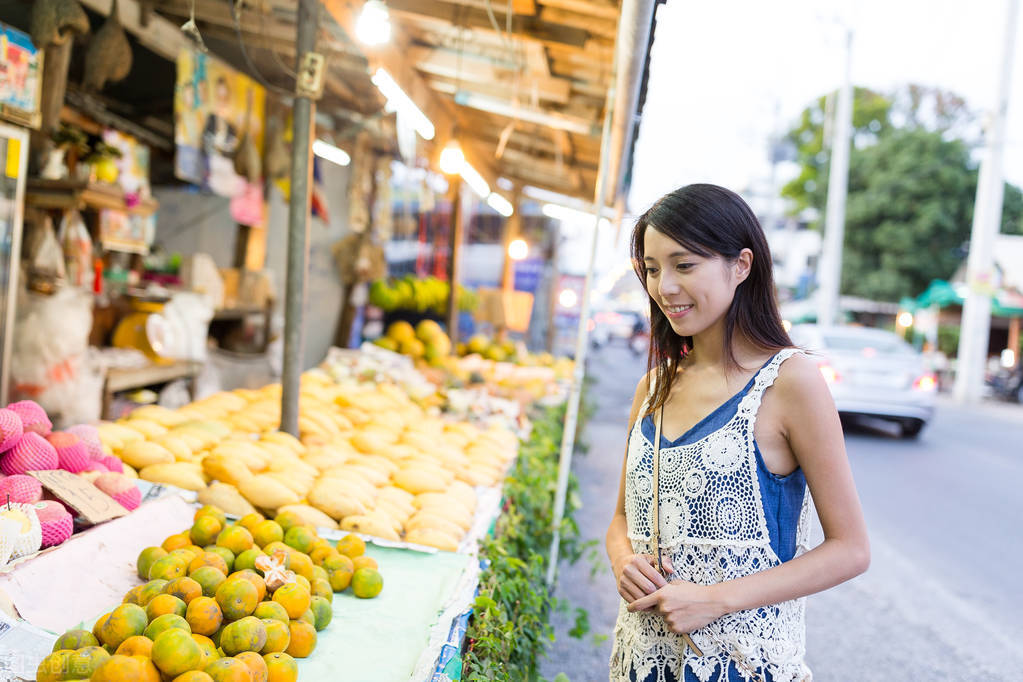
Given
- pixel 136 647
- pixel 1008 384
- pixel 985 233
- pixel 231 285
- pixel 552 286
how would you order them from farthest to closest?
1. pixel 1008 384
2. pixel 985 233
3. pixel 552 286
4. pixel 231 285
5. pixel 136 647

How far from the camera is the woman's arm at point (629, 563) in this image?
1648 mm

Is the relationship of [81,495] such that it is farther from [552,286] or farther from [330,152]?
[552,286]

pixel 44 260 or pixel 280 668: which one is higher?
pixel 44 260

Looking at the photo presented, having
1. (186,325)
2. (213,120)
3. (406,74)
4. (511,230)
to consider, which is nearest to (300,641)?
(406,74)

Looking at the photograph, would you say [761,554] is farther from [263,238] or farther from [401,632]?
[263,238]

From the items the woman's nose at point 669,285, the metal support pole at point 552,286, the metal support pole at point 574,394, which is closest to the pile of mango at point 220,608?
the woman's nose at point 669,285

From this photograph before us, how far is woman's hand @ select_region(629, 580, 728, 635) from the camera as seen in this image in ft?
5.08

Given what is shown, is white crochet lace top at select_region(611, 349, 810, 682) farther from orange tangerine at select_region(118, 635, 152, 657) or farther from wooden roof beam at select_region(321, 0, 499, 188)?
wooden roof beam at select_region(321, 0, 499, 188)

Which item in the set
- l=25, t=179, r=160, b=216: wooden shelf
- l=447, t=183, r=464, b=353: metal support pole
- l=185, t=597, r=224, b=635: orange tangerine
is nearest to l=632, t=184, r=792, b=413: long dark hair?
l=185, t=597, r=224, b=635: orange tangerine

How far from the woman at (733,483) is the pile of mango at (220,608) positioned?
2.84 ft

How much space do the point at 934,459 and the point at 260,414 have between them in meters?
8.79

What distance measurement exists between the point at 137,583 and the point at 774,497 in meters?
1.81

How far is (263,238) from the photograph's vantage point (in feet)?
25.8

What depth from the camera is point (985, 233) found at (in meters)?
18.1
